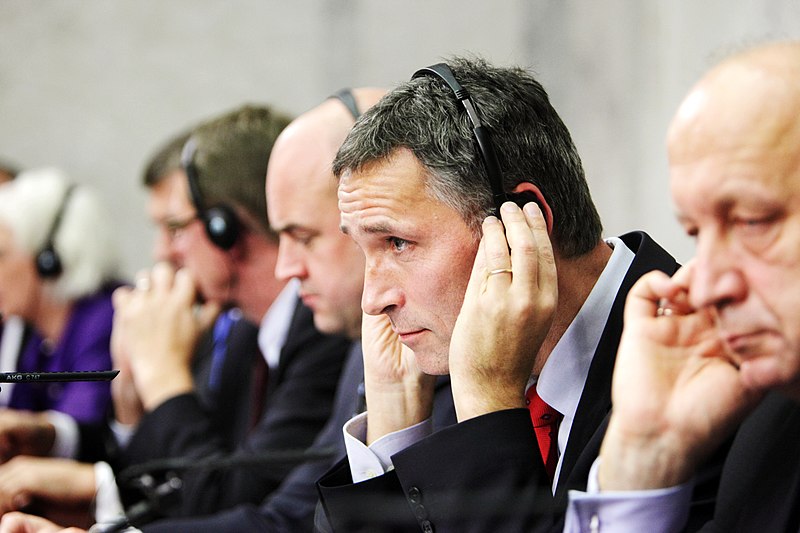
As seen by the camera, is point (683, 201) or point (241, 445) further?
point (241, 445)

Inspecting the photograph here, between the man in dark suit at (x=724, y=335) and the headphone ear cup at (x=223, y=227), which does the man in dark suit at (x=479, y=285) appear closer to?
the man in dark suit at (x=724, y=335)

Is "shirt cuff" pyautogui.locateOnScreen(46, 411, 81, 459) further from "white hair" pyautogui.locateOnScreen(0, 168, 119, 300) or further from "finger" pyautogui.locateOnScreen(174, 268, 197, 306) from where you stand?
"white hair" pyautogui.locateOnScreen(0, 168, 119, 300)

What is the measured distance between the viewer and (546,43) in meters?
2.79

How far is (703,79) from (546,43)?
1.80 metres

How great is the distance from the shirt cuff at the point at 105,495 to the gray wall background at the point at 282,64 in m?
1.09

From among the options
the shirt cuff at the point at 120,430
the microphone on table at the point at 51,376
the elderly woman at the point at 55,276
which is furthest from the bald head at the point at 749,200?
the elderly woman at the point at 55,276

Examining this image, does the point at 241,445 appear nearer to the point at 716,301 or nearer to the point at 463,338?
the point at 463,338

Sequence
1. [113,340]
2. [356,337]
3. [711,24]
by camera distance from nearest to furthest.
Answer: [356,337]
[711,24]
[113,340]

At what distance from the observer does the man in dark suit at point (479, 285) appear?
1.27 meters

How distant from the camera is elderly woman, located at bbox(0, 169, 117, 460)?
301 cm

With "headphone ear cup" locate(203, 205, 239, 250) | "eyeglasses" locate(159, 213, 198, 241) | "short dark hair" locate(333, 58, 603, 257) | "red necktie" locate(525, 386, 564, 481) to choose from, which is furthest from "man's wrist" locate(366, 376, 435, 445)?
"eyeglasses" locate(159, 213, 198, 241)

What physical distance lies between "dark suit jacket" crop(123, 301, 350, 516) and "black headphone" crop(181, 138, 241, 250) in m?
0.28

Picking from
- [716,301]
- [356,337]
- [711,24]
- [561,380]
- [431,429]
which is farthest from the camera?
[711,24]

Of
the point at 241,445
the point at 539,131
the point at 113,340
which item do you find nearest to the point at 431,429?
the point at 539,131
